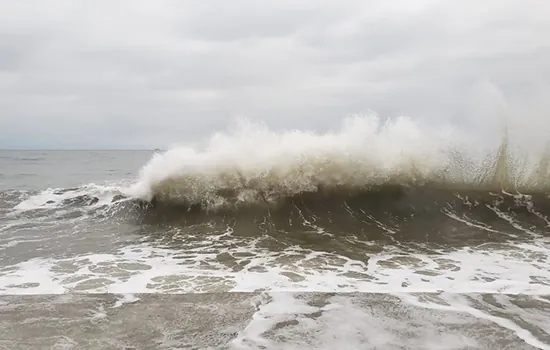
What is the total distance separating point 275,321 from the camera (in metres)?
3.73

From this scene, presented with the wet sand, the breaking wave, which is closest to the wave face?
the breaking wave

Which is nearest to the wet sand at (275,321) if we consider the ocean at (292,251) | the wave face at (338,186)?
the ocean at (292,251)

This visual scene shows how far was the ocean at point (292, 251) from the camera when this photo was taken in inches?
140

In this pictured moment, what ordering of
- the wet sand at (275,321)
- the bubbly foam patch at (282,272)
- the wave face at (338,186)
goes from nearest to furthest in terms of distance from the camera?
the wet sand at (275,321), the bubbly foam patch at (282,272), the wave face at (338,186)

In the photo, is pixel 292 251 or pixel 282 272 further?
pixel 292 251

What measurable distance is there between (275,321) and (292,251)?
3192mm

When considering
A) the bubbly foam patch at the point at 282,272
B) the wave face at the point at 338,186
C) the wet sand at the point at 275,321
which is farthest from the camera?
the wave face at the point at 338,186

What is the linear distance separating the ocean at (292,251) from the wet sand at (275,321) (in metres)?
0.02

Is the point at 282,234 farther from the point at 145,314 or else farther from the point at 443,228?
the point at 145,314

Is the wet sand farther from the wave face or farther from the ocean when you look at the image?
the wave face

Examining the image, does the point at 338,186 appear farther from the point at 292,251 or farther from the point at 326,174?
the point at 292,251

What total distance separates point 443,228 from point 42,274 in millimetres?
6591

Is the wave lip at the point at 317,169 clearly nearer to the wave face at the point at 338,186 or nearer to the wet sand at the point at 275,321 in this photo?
the wave face at the point at 338,186

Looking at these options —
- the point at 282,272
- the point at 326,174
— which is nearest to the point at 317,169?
the point at 326,174
